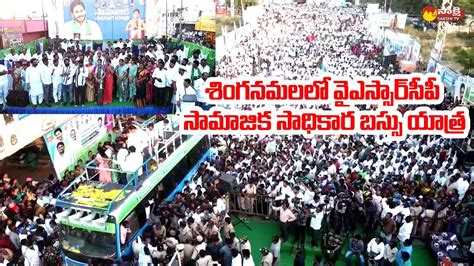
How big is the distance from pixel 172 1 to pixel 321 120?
6764 mm

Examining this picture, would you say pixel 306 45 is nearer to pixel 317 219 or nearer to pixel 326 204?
pixel 326 204

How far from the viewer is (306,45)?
17.3 metres

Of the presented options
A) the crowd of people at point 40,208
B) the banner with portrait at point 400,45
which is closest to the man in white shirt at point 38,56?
the crowd of people at point 40,208

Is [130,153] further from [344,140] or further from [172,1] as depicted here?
[172,1]

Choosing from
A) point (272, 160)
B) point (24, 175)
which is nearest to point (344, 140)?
point (272, 160)

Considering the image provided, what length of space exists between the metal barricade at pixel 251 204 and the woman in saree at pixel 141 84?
3547 mm

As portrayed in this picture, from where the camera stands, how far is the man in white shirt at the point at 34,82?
10.4 meters

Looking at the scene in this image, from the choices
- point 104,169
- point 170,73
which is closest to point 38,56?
point 170,73

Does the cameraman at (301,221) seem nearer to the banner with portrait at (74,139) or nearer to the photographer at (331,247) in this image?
the photographer at (331,247)

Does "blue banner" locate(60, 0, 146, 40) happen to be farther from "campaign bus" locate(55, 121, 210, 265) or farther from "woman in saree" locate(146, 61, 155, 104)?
"campaign bus" locate(55, 121, 210, 265)

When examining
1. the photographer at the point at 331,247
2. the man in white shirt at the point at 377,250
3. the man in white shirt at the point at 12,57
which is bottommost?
the photographer at the point at 331,247

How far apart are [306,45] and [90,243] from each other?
1304cm

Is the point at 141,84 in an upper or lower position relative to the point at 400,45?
lower

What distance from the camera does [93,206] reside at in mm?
6590
